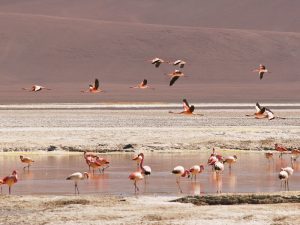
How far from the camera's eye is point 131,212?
1537cm

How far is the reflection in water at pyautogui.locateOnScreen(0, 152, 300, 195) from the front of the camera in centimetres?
1920

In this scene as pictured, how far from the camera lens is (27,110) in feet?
168

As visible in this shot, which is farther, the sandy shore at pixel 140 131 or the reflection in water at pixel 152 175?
the sandy shore at pixel 140 131

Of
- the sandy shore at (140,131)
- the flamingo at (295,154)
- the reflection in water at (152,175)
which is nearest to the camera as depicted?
the reflection in water at (152,175)

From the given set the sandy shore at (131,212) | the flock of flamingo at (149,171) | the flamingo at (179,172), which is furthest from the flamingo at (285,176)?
the sandy shore at (131,212)

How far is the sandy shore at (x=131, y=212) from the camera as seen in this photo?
573 inches

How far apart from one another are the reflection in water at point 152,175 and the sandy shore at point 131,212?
182cm

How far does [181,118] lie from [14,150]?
53.5ft

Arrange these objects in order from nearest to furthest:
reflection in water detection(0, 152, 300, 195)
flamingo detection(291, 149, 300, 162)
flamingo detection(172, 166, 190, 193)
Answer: reflection in water detection(0, 152, 300, 195) < flamingo detection(172, 166, 190, 193) < flamingo detection(291, 149, 300, 162)

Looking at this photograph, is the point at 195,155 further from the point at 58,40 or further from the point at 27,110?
the point at 58,40

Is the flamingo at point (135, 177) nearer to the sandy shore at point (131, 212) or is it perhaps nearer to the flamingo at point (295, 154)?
the sandy shore at point (131, 212)

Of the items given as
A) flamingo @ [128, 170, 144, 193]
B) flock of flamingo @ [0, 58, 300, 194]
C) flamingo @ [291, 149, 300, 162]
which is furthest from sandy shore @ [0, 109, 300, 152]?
flamingo @ [128, 170, 144, 193]

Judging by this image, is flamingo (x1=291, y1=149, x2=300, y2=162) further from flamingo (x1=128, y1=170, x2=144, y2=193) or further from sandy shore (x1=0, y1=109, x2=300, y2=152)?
flamingo (x1=128, y1=170, x2=144, y2=193)

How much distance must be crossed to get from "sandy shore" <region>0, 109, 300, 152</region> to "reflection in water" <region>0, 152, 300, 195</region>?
165 centimetres
